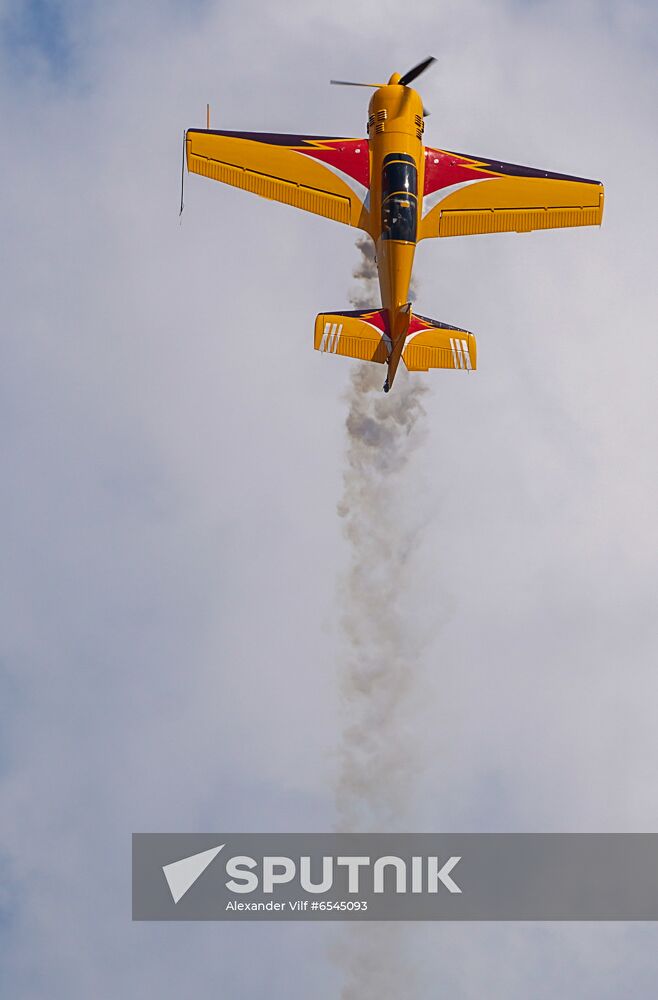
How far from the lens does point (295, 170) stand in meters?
56.3

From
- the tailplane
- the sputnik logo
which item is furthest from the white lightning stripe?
the sputnik logo

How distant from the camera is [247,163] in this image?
183ft

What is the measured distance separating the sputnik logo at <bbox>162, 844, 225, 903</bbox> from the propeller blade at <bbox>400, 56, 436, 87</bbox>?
2801 centimetres

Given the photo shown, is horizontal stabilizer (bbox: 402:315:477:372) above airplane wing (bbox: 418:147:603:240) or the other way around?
the other way around

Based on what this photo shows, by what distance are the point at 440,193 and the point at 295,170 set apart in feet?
17.1

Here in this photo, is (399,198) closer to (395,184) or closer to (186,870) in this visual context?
(395,184)

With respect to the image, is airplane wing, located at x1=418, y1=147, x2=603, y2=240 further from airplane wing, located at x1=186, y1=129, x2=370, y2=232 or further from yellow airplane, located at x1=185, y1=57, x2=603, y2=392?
airplane wing, located at x1=186, y1=129, x2=370, y2=232

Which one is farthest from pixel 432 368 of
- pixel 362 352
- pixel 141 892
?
pixel 141 892

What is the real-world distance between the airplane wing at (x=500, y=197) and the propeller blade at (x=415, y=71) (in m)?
2.54

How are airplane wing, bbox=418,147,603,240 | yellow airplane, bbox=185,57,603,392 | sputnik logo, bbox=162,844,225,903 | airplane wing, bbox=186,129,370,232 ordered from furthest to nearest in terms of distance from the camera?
1. sputnik logo, bbox=162,844,225,903
2. airplane wing, bbox=418,147,603,240
3. airplane wing, bbox=186,129,370,232
4. yellow airplane, bbox=185,57,603,392

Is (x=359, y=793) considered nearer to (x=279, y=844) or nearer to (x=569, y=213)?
(x=279, y=844)

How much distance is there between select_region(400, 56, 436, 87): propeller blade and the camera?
5425cm

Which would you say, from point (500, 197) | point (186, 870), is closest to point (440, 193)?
point (500, 197)

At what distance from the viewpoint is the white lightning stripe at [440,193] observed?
56719 millimetres
